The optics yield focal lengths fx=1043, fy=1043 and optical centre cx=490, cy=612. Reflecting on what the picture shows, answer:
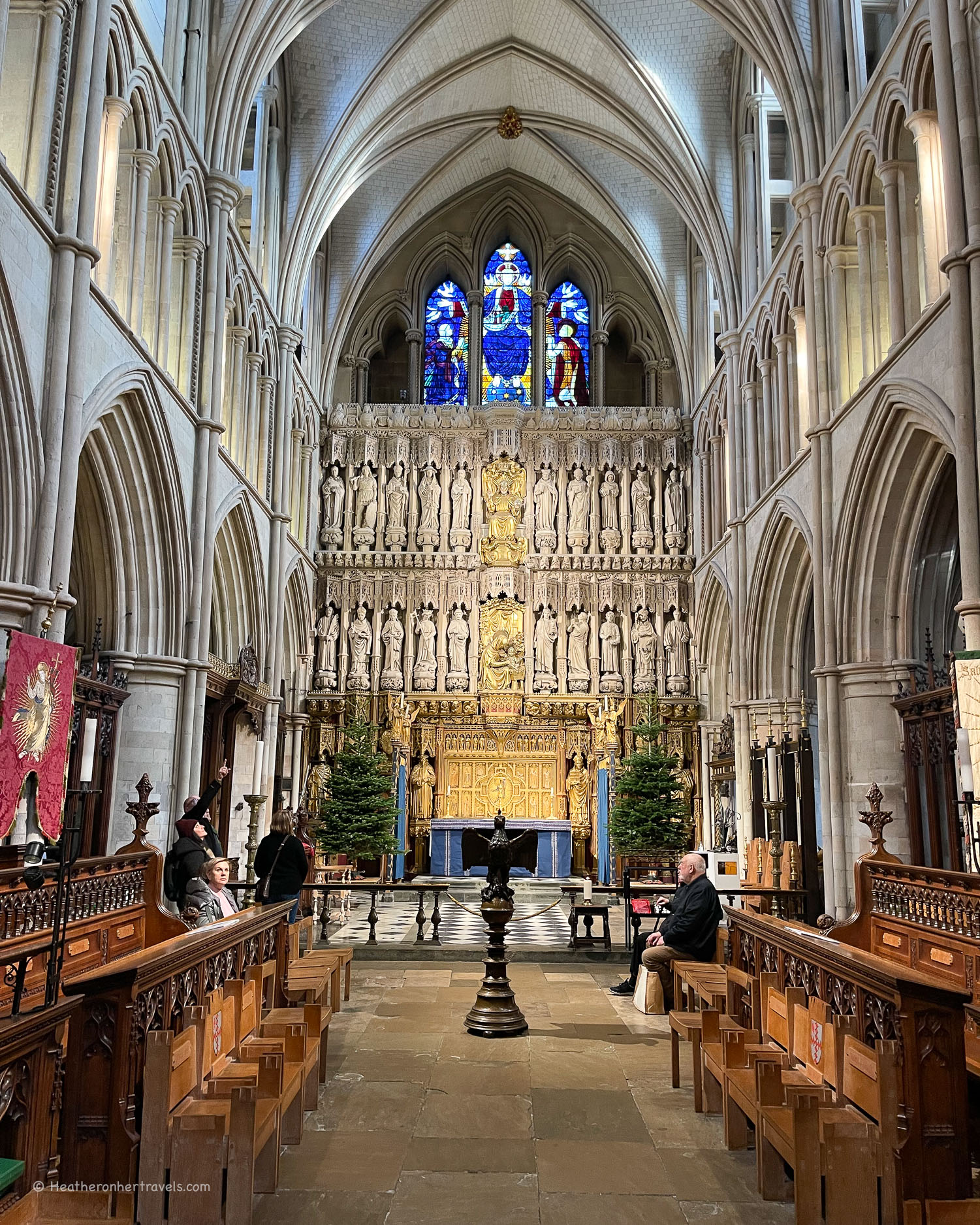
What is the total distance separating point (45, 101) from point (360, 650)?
44.6 ft

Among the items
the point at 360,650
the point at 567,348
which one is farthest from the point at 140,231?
the point at 567,348

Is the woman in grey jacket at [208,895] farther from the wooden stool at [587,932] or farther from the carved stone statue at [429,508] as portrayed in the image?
the carved stone statue at [429,508]

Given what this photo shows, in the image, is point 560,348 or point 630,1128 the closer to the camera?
point 630,1128

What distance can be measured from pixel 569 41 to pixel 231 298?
29.7 ft

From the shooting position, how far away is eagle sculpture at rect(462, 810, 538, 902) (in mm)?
7621

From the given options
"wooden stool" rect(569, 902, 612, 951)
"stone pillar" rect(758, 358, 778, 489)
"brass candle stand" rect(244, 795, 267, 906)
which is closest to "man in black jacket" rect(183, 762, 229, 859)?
"brass candle stand" rect(244, 795, 267, 906)

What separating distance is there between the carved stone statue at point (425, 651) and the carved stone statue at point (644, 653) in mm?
4113

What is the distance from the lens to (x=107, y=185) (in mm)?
10414

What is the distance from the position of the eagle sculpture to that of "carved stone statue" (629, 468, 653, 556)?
1435 centimetres

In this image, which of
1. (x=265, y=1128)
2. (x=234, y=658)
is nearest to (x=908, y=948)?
(x=265, y=1128)

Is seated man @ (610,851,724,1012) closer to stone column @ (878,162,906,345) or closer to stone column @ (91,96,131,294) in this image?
stone column @ (878,162,906,345)

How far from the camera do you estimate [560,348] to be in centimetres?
2430

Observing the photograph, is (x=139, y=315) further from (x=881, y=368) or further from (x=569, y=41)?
(x=569, y=41)

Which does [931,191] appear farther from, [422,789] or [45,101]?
[422,789]
